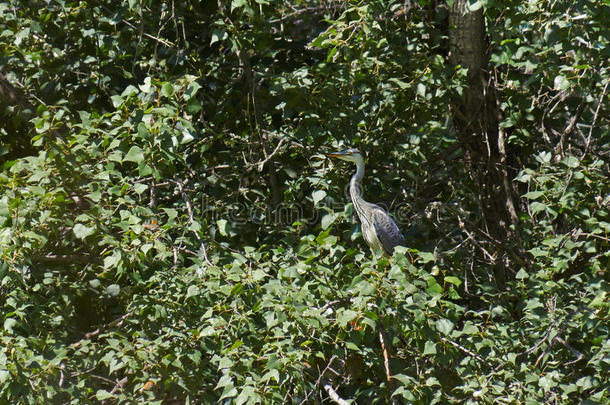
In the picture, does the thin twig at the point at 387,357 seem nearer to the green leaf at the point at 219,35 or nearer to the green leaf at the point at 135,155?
the green leaf at the point at 135,155

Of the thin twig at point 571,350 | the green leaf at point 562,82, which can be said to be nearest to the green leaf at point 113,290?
the thin twig at point 571,350

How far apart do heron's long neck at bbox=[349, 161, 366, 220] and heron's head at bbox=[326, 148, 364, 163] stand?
23 millimetres

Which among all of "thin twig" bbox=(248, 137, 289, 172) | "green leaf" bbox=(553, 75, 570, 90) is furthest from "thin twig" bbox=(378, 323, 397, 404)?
"green leaf" bbox=(553, 75, 570, 90)

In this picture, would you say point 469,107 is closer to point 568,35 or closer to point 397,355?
point 568,35

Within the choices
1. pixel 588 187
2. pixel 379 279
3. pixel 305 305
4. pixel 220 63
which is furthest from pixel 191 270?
pixel 588 187

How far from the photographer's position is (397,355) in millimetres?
3264

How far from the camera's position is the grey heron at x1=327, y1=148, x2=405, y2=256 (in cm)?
355

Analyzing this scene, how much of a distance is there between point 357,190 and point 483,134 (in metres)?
0.91

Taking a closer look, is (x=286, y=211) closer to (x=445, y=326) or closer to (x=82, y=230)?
(x=82, y=230)

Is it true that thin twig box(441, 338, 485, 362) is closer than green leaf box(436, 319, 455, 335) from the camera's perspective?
No

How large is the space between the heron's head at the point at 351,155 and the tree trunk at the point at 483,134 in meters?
0.76

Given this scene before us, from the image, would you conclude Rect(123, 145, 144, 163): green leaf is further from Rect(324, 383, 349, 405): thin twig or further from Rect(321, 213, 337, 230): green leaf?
Rect(324, 383, 349, 405): thin twig

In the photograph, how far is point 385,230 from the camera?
3.67 m

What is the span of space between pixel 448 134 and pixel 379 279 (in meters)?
1.65
